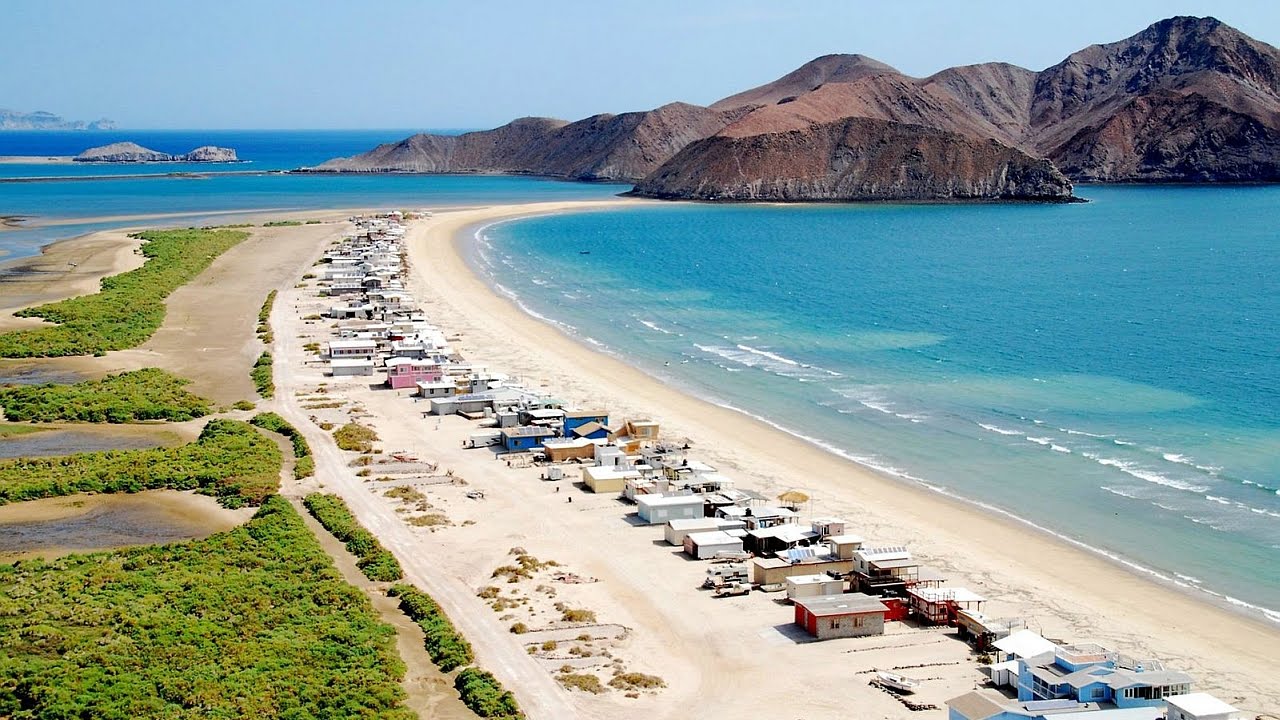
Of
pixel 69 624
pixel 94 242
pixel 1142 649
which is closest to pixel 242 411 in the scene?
pixel 69 624

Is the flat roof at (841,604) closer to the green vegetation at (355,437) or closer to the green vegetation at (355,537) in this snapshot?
the green vegetation at (355,537)

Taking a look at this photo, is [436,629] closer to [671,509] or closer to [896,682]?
[896,682]

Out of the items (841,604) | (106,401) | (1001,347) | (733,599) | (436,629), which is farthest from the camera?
(1001,347)

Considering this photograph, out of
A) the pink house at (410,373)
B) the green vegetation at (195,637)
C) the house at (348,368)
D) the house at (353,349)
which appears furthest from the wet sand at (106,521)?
the house at (353,349)

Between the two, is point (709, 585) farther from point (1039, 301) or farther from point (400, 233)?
point (400, 233)

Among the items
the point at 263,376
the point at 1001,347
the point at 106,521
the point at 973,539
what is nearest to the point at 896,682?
the point at 973,539

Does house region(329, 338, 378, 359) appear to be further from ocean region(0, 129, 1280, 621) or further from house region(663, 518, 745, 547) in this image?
Result: house region(663, 518, 745, 547)
